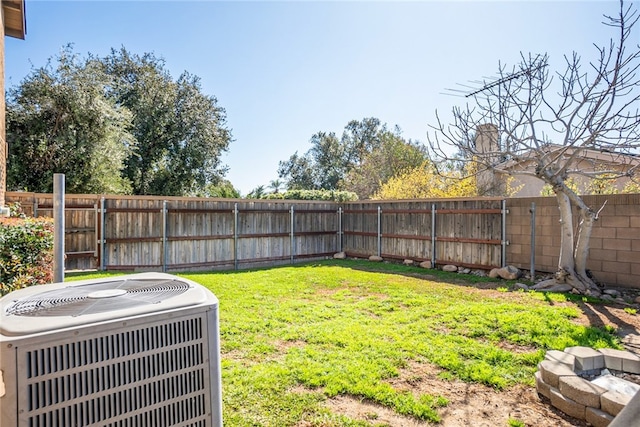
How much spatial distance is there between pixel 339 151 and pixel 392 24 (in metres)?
19.7

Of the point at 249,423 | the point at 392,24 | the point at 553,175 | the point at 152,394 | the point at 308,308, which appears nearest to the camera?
the point at 152,394

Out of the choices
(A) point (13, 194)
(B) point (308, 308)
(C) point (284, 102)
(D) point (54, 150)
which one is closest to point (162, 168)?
(D) point (54, 150)

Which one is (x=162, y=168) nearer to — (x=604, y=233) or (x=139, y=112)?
(x=139, y=112)

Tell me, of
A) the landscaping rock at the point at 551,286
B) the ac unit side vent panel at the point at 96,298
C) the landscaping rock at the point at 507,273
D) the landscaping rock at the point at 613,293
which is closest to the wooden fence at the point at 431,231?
the landscaping rock at the point at 507,273

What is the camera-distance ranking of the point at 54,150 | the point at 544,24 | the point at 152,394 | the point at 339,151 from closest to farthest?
the point at 152,394 < the point at 544,24 < the point at 54,150 < the point at 339,151

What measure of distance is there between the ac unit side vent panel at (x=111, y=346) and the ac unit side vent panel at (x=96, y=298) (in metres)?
0.13

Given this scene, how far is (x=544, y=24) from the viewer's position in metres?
6.49

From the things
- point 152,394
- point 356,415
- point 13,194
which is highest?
point 13,194

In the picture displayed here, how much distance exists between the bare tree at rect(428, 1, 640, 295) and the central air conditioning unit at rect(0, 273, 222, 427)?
5.61m

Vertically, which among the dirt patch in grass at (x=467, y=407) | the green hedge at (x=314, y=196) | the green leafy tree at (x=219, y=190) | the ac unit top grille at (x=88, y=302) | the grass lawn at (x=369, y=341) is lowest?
the dirt patch in grass at (x=467, y=407)

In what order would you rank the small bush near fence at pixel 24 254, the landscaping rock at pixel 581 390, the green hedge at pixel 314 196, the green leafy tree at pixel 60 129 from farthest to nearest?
1. the green hedge at pixel 314 196
2. the green leafy tree at pixel 60 129
3. the small bush near fence at pixel 24 254
4. the landscaping rock at pixel 581 390

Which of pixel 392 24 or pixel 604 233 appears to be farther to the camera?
pixel 392 24

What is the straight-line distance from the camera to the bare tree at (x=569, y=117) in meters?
5.41

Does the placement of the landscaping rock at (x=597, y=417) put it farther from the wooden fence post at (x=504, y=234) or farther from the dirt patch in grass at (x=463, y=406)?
the wooden fence post at (x=504, y=234)
